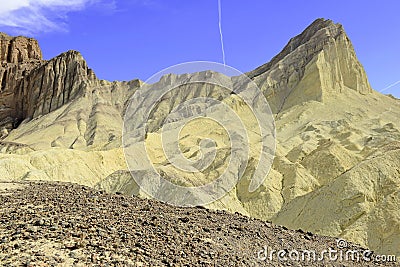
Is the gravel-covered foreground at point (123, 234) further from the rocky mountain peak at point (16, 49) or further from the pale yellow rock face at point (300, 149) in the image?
the rocky mountain peak at point (16, 49)

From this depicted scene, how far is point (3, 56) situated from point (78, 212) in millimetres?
120032

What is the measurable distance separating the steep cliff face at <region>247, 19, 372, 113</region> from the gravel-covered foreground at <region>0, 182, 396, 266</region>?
176 feet

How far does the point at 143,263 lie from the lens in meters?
Result: 7.12

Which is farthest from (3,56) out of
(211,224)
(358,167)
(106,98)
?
(211,224)

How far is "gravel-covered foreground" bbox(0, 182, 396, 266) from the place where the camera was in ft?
23.1

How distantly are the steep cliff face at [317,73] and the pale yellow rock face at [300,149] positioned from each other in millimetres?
157

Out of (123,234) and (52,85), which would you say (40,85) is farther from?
(123,234)

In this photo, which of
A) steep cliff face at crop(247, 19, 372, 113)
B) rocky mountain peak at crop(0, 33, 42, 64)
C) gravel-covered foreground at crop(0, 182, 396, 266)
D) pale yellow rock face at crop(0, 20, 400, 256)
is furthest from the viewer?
rocky mountain peak at crop(0, 33, 42, 64)

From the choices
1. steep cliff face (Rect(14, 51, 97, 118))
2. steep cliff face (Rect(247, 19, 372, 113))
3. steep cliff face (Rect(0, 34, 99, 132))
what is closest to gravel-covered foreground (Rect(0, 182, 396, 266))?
steep cliff face (Rect(247, 19, 372, 113))

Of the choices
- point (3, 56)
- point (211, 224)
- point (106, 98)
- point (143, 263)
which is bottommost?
point (143, 263)

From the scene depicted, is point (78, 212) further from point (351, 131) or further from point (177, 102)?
point (177, 102)

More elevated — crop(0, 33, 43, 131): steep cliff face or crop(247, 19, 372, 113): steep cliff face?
crop(0, 33, 43, 131): steep cliff face

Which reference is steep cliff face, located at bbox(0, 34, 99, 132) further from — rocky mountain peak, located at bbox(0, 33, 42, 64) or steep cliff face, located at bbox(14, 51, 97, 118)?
rocky mountain peak, located at bbox(0, 33, 42, 64)

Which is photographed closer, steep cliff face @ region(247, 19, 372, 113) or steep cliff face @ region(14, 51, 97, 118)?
steep cliff face @ region(247, 19, 372, 113)
